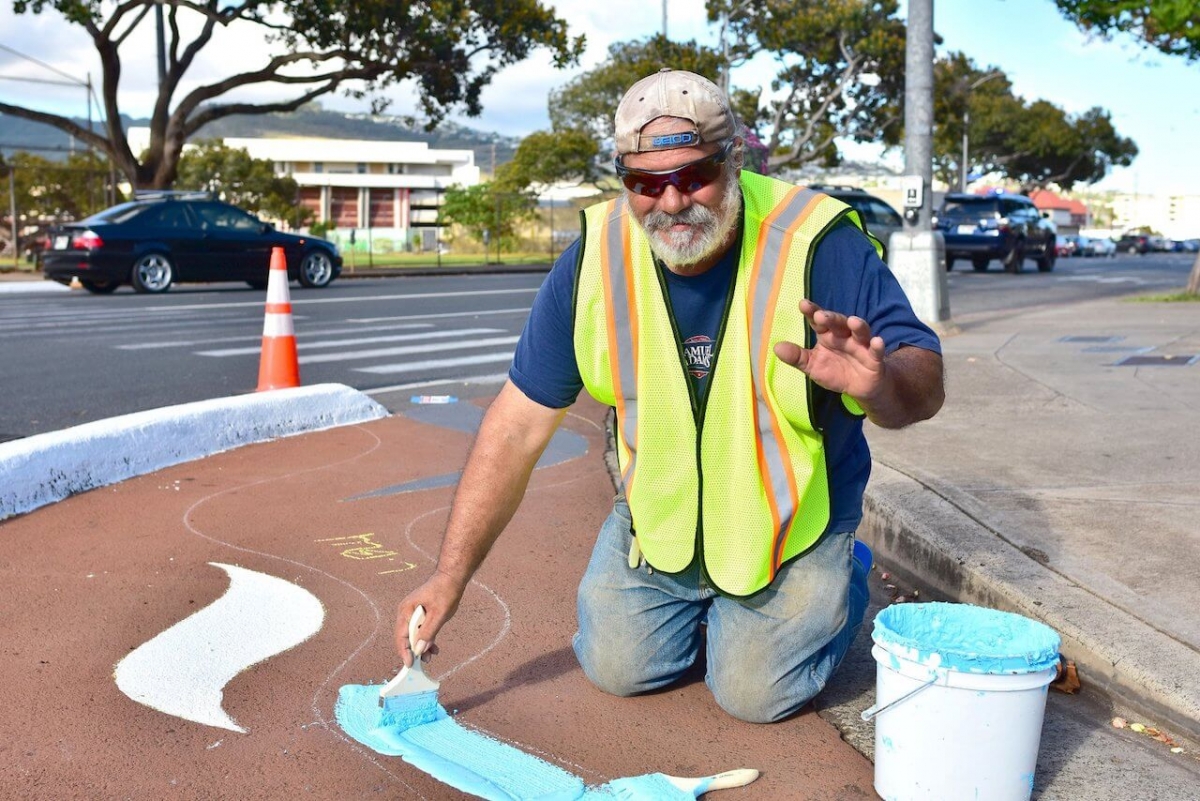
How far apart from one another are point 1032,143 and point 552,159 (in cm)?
2902

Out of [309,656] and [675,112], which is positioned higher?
[675,112]

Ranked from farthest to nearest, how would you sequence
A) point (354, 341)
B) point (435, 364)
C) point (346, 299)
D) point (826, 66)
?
point (826, 66)
point (346, 299)
point (354, 341)
point (435, 364)

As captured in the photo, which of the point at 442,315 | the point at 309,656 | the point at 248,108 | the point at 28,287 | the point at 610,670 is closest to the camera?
the point at 610,670

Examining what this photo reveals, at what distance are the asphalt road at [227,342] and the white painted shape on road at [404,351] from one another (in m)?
0.01

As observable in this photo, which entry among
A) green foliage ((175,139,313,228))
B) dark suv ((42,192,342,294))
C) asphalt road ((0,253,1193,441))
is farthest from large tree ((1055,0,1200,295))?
green foliage ((175,139,313,228))

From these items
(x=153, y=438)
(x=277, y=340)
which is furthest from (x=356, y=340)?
(x=153, y=438)

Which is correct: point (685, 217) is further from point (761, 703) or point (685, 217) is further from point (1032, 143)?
point (1032, 143)

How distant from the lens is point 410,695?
315 centimetres

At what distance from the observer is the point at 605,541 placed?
3.64 meters

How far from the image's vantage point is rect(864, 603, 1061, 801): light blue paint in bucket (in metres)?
2.70

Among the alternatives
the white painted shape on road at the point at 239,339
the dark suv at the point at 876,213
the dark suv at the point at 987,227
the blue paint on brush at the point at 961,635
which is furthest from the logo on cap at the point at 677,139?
the dark suv at the point at 987,227

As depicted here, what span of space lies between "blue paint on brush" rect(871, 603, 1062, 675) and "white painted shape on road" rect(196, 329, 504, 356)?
8.63m

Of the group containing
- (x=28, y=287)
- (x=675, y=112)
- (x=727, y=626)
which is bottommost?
(x=727, y=626)

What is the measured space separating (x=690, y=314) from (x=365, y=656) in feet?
4.45
